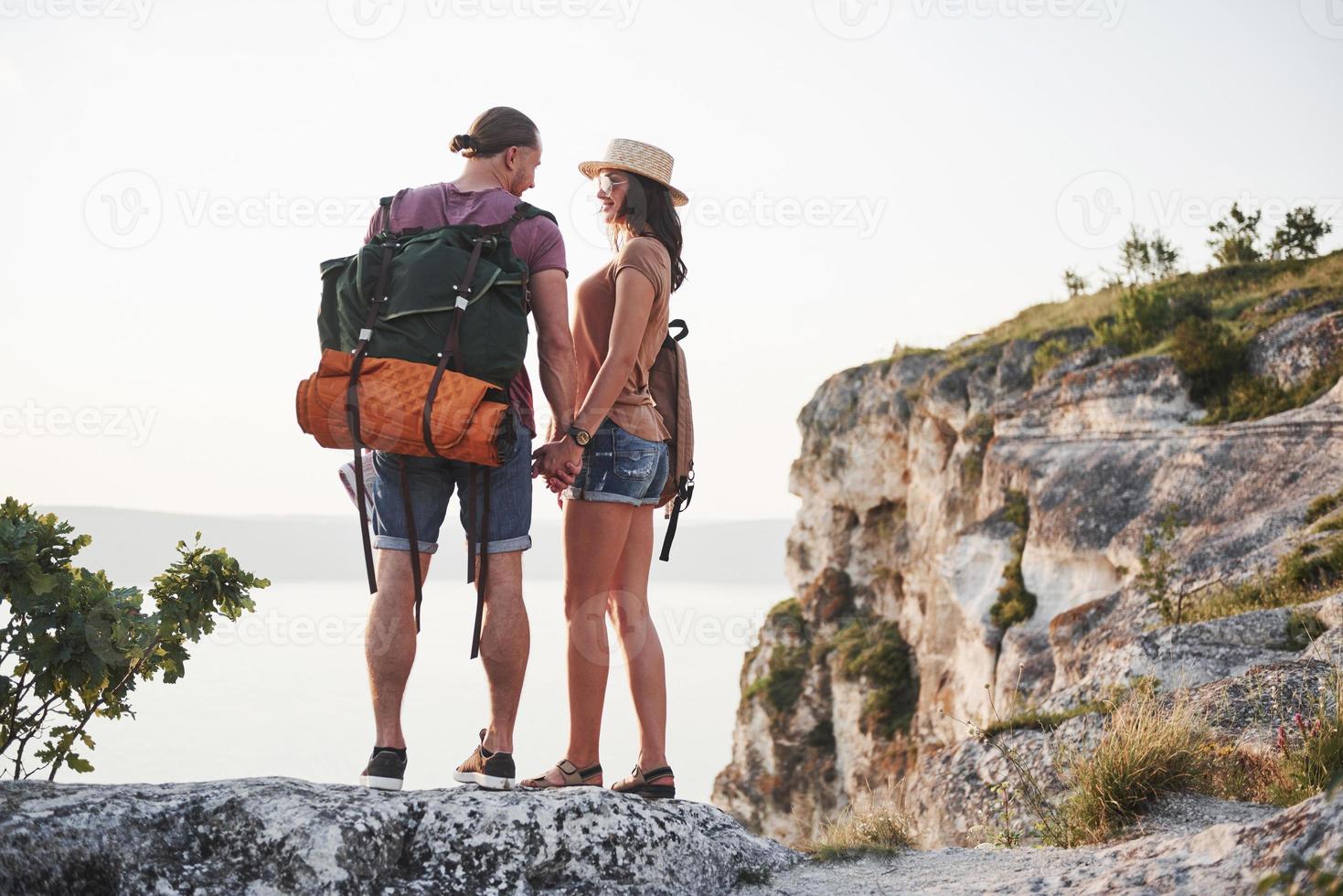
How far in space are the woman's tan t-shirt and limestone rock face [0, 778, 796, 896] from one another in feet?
5.08

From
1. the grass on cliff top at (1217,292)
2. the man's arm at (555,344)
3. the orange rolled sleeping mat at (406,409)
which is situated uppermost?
the grass on cliff top at (1217,292)

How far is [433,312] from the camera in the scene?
3977mm

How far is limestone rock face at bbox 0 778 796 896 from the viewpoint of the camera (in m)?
3.34

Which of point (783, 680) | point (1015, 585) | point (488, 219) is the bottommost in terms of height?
point (783, 680)

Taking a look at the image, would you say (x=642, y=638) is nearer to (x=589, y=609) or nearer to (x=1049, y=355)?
(x=589, y=609)

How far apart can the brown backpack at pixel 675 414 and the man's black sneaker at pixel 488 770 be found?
1.21 metres

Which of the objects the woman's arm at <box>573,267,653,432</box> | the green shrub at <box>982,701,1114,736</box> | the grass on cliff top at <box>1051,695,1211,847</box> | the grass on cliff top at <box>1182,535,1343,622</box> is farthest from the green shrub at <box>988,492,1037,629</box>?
the woman's arm at <box>573,267,653,432</box>

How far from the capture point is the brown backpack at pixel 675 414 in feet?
16.4

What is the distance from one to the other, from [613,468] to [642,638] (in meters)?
0.75

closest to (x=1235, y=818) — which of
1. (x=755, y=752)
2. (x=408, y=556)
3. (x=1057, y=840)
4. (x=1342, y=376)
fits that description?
(x=1057, y=840)

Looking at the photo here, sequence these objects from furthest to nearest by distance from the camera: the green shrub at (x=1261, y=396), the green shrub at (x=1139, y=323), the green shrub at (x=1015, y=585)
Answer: the green shrub at (x=1139, y=323) → the green shrub at (x=1015, y=585) → the green shrub at (x=1261, y=396)

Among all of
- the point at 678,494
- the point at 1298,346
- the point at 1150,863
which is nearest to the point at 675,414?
the point at 678,494

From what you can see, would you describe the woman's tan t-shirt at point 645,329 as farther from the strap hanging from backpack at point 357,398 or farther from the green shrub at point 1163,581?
the green shrub at point 1163,581

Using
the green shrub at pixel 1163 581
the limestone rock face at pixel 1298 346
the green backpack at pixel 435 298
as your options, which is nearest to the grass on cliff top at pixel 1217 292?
the limestone rock face at pixel 1298 346
